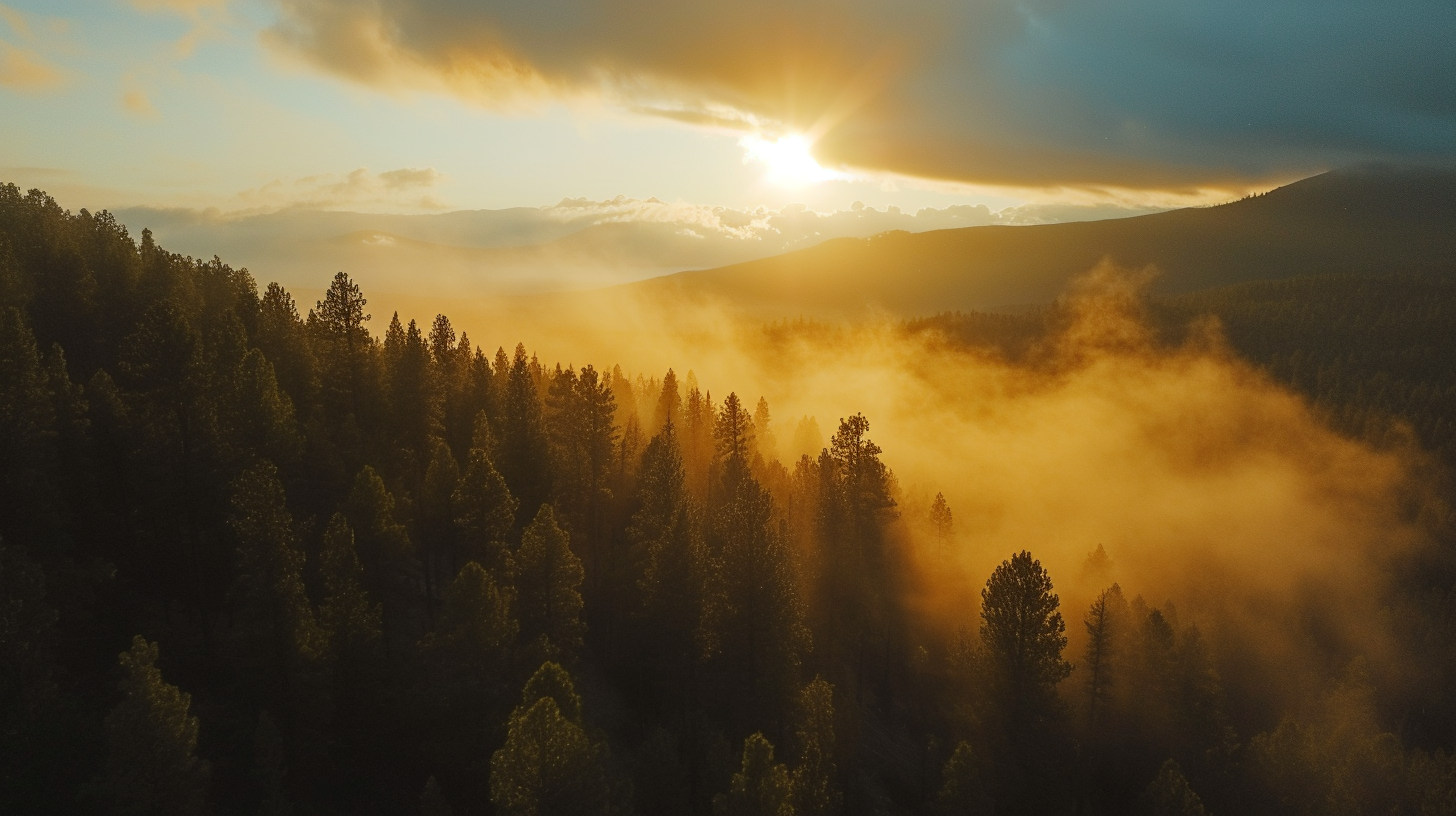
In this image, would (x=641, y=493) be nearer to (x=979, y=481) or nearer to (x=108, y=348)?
(x=108, y=348)

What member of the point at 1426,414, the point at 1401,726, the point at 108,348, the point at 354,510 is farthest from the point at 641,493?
the point at 1426,414

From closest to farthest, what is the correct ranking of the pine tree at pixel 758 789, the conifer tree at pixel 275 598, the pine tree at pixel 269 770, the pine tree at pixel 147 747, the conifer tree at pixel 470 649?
1. the pine tree at pixel 147 747
2. the pine tree at pixel 269 770
3. the pine tree at pixel 758 789
4. the conifer tree at pixel 275 598
5. the conifer tree at pixel 470 649

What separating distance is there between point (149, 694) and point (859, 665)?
43.2 meters

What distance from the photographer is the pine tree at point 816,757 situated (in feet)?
107

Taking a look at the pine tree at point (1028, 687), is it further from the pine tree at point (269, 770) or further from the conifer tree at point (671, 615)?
the pine tree at point (269, 770)

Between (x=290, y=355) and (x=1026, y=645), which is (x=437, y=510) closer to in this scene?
(x=290, y=355)

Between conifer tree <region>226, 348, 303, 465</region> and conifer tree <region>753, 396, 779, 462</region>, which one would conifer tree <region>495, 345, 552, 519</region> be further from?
conifer tree <region>753, 396, 779, 462</region>

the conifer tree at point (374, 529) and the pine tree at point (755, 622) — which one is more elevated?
the conifer tree at point (374, 529)

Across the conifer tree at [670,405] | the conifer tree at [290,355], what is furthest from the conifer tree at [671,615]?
the conifer tree at [670,405]

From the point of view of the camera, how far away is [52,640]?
2786 cm

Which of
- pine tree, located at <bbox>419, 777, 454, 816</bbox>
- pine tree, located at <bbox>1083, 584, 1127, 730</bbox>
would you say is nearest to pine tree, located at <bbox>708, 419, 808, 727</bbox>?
pine tree, located at <bbox>419, 777, 454, 816</bbox>

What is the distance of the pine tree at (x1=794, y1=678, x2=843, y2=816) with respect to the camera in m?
32.7

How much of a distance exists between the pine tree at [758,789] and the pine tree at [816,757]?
4028mm

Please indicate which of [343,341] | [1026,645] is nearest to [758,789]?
[1026,645]
